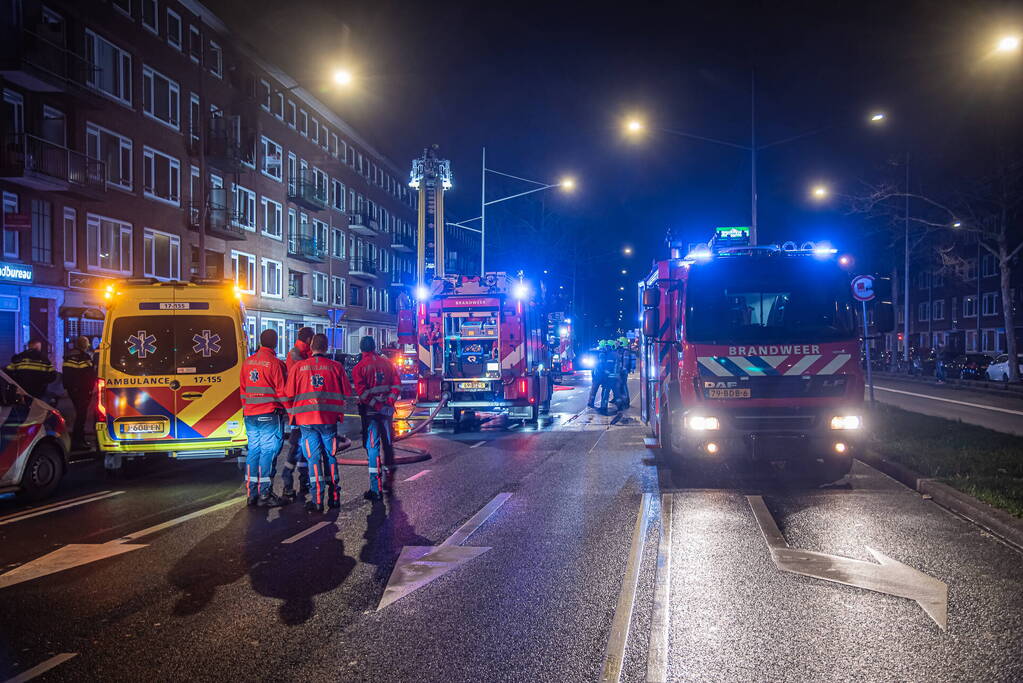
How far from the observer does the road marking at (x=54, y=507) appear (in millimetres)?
8461

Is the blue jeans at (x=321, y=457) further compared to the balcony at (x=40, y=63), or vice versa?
the balcony at (x=40, y=63)

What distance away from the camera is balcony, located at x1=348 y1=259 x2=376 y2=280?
5557cm

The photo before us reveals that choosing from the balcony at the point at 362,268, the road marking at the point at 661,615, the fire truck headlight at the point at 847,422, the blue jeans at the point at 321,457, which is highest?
the balcony at the point at 362,268

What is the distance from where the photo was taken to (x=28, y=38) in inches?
947

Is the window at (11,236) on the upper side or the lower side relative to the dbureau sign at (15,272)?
upper

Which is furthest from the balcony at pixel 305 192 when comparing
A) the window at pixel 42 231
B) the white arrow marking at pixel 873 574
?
the white arrow marking at pixel 873 574

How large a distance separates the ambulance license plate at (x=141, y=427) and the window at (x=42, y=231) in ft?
58.6

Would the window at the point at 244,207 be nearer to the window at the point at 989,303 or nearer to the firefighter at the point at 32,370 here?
the firefighter at the point at 32,370

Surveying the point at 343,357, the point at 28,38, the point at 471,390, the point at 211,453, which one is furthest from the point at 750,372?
the point at 28,38

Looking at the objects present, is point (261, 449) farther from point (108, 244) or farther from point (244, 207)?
point (244, 207)

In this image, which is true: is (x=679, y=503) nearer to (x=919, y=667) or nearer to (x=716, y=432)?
(x=716, y=432)

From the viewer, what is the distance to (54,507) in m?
9.05

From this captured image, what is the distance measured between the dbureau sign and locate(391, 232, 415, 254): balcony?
40270 mm

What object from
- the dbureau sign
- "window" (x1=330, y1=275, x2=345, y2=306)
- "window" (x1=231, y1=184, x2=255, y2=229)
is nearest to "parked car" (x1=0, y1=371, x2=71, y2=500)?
the dbureau sign
